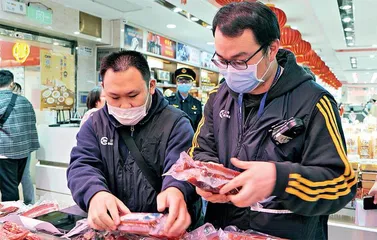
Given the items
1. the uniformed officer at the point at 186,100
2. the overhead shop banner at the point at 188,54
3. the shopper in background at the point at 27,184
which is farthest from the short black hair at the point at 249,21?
the overhead shop banner at the point at 188,54

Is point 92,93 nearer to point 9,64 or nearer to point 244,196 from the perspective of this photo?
point 9,64

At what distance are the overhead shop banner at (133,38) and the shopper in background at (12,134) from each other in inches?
120

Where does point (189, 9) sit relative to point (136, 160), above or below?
above

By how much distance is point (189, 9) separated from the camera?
20.1 ft

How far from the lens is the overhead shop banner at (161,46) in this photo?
7754 millimetres

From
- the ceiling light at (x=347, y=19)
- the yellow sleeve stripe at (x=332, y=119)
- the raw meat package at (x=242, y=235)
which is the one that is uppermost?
the ceiling light at (x=347, y=19)

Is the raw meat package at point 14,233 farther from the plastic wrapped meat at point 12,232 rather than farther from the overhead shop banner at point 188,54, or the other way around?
the overhead shop banner at point 188,54

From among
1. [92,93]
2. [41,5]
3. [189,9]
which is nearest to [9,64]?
[41,5]

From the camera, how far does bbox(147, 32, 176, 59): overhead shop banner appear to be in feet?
25.4

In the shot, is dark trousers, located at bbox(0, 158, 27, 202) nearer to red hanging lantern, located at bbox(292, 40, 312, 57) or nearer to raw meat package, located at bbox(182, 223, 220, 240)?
raw meat package, located at bbox(182, 223, 220, 240)

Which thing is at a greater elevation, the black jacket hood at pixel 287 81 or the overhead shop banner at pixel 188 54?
the overhead shop banner at pixel 188 54

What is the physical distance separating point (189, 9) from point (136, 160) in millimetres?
5247

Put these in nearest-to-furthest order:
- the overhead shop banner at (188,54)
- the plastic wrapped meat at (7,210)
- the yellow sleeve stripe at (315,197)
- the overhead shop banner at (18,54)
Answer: the yellow sleeve stripe at (315,197)
the plastic wrapped meat at (7,210)
the overhead shop banner at (18,54)
the overhead shop banner at (188,54)

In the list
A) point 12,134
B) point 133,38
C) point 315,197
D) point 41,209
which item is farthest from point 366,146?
point 133,38
